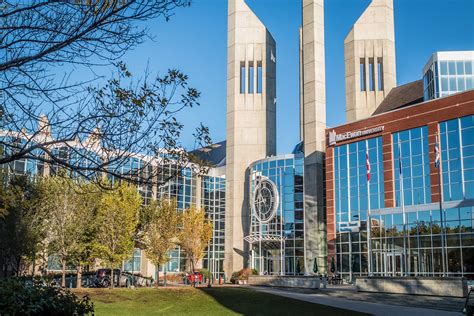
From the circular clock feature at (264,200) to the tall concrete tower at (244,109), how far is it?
3.87m

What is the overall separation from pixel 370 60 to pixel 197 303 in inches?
1816

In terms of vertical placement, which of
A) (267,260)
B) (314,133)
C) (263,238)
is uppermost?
(314,133)

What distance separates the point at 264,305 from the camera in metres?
25.1

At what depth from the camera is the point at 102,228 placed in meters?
40.8

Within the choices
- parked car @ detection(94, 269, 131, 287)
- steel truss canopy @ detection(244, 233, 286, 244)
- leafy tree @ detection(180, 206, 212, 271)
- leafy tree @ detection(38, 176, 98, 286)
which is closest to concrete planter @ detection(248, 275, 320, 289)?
leafy tree @ detection(180, 206, 212, 271)

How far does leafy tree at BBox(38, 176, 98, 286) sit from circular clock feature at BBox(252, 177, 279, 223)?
2317 cm

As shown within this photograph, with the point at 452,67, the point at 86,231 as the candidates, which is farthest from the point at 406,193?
the point at 86,231

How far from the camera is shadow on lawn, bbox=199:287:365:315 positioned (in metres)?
22.5

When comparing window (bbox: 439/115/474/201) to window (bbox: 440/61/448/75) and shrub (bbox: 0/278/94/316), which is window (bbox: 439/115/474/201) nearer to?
window (bbox: 440/61/448/75)

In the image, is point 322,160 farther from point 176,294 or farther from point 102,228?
point 176,294

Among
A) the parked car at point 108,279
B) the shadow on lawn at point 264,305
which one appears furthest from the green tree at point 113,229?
the shadow on lawn at point 264,305

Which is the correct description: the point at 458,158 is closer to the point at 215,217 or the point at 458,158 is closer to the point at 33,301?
the point at 215,217

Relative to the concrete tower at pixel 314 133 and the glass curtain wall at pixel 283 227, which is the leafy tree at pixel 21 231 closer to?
the glass curtain wall at pixel 283 227

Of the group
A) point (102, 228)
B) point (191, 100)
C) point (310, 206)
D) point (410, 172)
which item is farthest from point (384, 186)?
point (191, 100)
